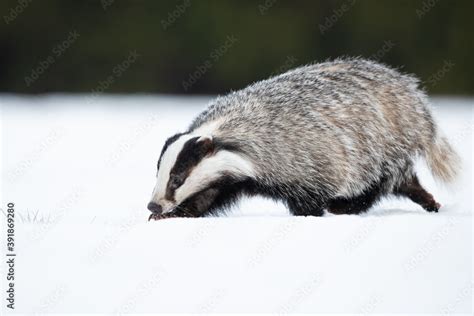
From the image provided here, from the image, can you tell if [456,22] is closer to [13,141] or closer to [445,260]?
[13,141]

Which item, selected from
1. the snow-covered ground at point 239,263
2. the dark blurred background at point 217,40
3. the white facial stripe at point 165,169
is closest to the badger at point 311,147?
the white facial stripe at point 165,169

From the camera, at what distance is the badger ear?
506 cm

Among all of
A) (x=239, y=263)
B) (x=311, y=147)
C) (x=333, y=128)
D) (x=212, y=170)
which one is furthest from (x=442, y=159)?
(x=239, y=263)

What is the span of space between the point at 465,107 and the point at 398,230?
8.65m

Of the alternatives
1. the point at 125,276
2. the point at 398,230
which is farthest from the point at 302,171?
the point at 125,276

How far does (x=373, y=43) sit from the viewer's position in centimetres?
1425

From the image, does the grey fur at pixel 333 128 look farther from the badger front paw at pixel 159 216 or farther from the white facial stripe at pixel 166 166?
the badger front paw at pixel 159 216

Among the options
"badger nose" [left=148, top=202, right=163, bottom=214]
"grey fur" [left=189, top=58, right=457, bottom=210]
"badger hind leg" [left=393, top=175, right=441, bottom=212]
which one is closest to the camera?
"badger nose" [left=148, top=202, right=163, bottom=214]

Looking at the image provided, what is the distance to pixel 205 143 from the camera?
16.7ft

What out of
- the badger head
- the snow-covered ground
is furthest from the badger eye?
the snow-covered ground

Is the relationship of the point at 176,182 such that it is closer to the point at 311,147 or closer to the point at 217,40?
the point at 311,147

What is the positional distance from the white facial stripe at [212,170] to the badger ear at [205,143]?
0.05 meters

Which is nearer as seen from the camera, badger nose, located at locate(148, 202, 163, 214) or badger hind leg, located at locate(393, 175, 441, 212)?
badger nose, located at locate(148, 202, 163, 214)

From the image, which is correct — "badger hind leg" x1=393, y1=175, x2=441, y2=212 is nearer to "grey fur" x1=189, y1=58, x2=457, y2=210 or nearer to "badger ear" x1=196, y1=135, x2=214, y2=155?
"grey fur" x1=189, y1=58, x2=457, y2=210
